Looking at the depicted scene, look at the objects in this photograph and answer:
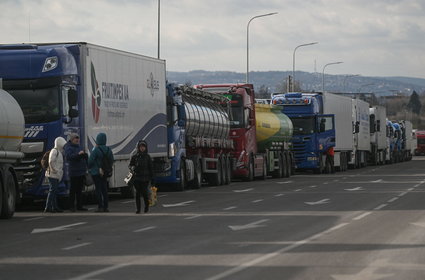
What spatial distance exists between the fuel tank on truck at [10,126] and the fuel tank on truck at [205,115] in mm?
13425

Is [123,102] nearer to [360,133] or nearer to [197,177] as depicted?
[197,177]

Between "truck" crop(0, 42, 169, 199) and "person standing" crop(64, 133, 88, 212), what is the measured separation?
62 cm

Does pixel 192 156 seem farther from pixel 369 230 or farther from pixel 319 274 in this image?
pixel 319 274

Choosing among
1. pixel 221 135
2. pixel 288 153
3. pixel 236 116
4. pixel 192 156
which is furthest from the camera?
pixel 288 153

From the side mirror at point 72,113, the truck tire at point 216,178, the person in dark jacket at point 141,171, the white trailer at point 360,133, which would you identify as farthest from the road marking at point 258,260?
the white trailer at point 360,133

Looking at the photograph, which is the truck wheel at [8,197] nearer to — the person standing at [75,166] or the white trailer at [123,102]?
the person standing at [75,166]

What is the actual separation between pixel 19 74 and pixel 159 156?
829cm

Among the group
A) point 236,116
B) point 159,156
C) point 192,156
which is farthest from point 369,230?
point 236,116

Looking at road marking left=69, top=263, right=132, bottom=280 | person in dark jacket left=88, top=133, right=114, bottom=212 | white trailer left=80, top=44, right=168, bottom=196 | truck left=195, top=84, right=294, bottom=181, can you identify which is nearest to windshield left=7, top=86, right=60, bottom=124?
white trailer left=80, top=44, right=168, bottom=196

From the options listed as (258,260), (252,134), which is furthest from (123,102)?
(258,260)

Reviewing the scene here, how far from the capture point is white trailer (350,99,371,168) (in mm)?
64500

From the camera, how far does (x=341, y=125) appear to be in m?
58.1

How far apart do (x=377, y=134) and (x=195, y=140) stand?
133 ft

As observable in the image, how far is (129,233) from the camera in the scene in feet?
60.6
